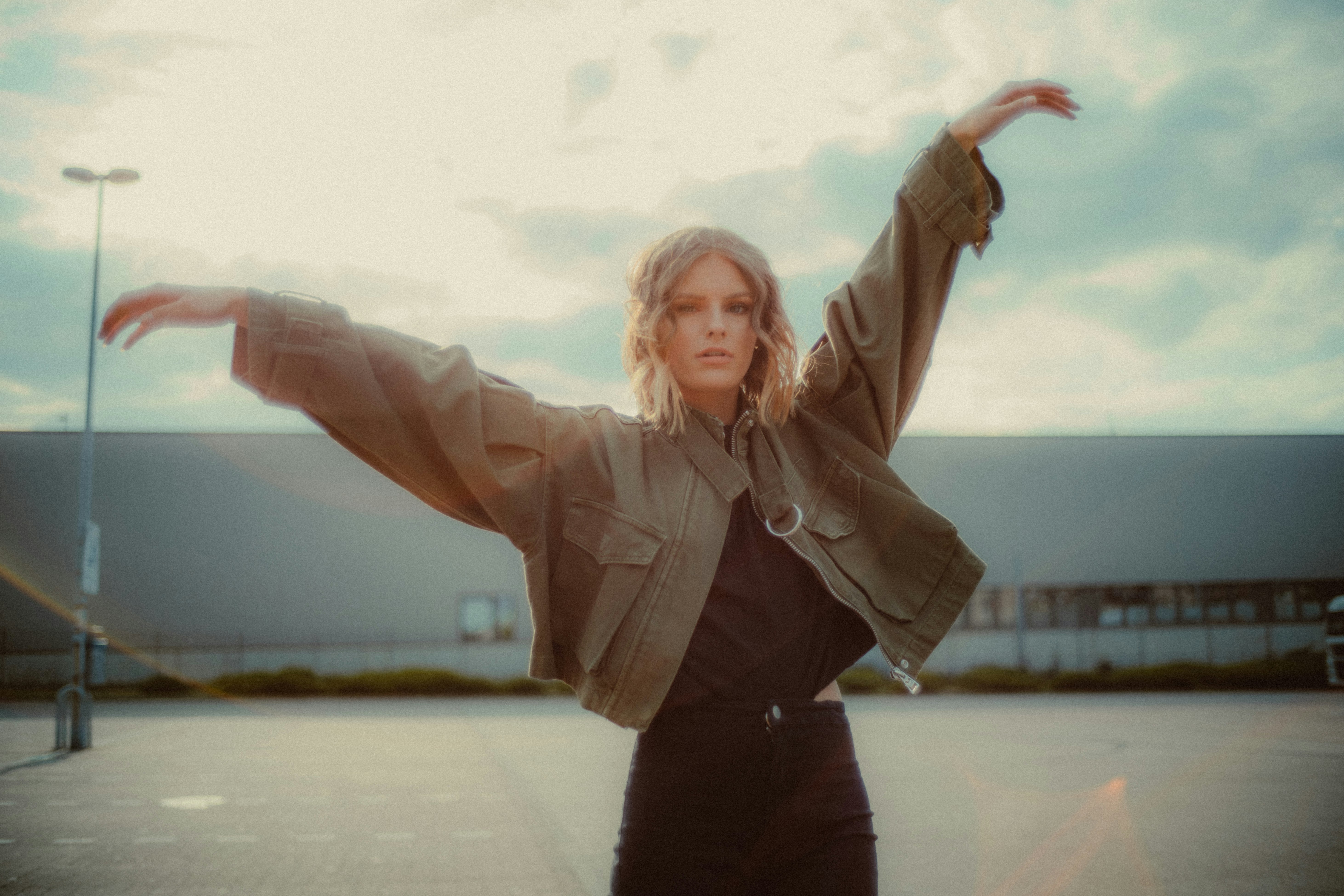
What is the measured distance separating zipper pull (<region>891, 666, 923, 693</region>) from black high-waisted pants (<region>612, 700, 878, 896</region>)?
22 centimetres

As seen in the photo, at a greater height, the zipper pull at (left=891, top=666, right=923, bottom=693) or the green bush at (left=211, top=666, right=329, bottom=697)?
the zipper pull at (left=891, top=666, right=923, bottom=693)

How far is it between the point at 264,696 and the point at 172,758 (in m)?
16.0

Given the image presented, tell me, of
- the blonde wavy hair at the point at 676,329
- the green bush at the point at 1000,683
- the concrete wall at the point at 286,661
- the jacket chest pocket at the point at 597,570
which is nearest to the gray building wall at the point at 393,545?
the concrete wall at the point at 286,661

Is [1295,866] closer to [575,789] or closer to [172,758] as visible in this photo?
[575,789]

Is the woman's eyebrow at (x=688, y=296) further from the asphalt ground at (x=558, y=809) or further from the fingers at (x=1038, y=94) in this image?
the asphalt ground at (x=558, y=809)

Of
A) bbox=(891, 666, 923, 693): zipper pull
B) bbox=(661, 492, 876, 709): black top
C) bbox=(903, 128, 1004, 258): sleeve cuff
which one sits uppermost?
bbox=(903, 128, 1004, 258): sleeve cuff


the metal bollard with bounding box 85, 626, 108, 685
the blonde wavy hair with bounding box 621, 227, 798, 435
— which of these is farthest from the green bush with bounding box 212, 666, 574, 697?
the blonde wavy hair with bounding box 621, 227, 798, 435

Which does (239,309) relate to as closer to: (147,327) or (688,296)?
(147,327)

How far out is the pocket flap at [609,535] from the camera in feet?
7.19

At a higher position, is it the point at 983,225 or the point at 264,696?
the point at 983,225

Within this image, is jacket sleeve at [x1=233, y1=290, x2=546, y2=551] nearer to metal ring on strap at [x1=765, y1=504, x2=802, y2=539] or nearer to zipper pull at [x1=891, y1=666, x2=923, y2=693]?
metal ring on strap at [x1=765, y1=504, x2=802, y2=539]

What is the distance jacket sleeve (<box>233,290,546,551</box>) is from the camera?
213 centimetres

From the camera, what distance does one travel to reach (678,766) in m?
2.16

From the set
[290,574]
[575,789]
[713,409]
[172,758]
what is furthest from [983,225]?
[290,574]
